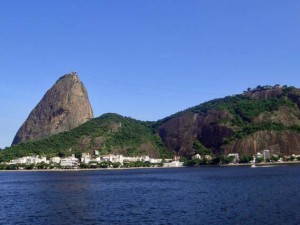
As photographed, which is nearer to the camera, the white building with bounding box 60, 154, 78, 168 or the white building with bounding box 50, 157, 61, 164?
the white building with bounding box 60, 154, 78, 168

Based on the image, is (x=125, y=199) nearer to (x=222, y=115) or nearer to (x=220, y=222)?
(x=220, y=222)

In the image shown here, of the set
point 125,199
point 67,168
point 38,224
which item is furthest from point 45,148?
point 38,224

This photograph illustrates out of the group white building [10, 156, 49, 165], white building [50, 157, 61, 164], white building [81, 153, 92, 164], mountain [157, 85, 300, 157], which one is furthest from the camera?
white building [50, 157, 61, 164]

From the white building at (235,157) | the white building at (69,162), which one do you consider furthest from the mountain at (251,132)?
the white building at (69,162)

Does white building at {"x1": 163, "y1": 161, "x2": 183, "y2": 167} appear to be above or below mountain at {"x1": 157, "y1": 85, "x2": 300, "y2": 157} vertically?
below

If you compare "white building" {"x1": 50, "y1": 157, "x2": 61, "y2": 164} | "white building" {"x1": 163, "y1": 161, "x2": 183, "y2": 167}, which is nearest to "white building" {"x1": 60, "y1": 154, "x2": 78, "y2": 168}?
"white building" {"x1": 50, "y1": 157, "x2": 61, "y2": 164}

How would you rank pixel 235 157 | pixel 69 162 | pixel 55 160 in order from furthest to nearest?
pixel 55 160
pixel 69 162
pixel 235 157

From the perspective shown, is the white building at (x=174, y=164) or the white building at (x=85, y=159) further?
the white building at (x=174, y=164)

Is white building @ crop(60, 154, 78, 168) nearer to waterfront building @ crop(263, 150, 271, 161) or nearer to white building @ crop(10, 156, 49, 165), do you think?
white building @ crop(10, 156, 49, 165)

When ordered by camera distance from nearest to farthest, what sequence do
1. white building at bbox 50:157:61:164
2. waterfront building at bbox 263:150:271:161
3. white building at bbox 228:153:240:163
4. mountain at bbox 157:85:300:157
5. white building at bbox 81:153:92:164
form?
waterfront building at bbox 263:150:271:161 → white building at bbox 228:153:240:163 → mountain at bbox 157:85:300:157 → white building at bbox 81:153:92:164 → white building at bbox 50:157:61:164

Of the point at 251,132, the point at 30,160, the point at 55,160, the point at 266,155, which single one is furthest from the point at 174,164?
the point at 30,160

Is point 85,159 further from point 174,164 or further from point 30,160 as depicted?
point 174,164

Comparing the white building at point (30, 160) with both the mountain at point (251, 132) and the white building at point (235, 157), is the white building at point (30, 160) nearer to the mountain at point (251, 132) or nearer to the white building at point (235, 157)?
the mountain at point (251, 132)

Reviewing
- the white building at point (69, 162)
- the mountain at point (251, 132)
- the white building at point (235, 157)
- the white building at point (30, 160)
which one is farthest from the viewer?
the white building at point (30, 160)
